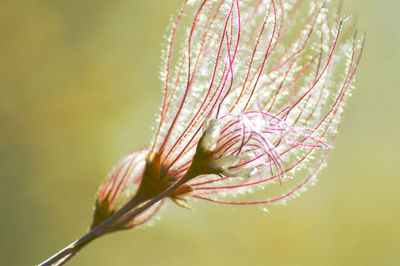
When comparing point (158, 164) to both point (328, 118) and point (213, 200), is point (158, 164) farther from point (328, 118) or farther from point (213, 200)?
point (328, 118)

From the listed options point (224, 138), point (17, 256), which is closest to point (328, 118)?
point (224, 138)

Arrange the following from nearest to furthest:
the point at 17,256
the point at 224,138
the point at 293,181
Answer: the point at 224,138
the point at 293,181
the point at 17,256

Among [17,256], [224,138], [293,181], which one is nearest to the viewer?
[224,138]

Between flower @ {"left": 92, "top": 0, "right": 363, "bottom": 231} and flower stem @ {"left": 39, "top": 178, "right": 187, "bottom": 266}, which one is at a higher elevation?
flower @ {"left": 92, "top": 0, "right": 363, "bottom": 231}

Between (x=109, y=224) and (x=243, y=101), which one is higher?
(x=243, y=101)

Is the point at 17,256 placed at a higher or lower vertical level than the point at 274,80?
lower

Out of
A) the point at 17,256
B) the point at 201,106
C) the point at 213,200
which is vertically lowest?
the point at 17,256

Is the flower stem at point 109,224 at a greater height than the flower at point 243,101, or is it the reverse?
the flower at point 243,101

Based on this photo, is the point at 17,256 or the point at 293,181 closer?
the point at 293,181
